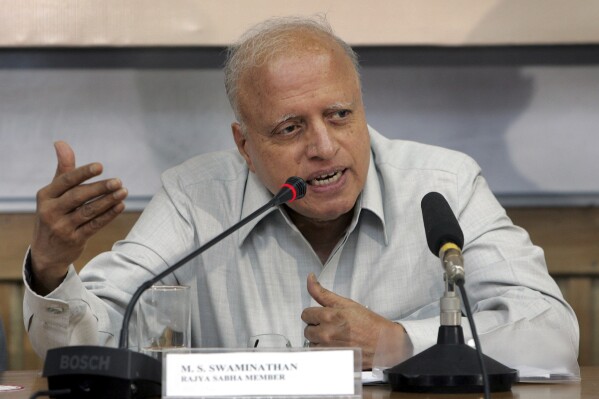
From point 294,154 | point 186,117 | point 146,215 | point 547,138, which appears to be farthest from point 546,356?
point 186,117

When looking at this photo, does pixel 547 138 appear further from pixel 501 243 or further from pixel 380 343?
pixel 380 343

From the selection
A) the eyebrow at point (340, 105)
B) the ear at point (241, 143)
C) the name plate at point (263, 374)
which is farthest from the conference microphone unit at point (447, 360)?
the ear at point (241, 143)

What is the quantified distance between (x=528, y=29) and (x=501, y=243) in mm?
899

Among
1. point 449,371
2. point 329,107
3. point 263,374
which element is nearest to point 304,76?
point 329,107

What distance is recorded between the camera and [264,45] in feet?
6.97

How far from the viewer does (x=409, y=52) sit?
2814 millimetres

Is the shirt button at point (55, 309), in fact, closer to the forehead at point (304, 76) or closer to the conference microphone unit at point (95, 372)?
the conference microphone unit at point (95, 372)

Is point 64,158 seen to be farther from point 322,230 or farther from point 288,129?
point 322,230

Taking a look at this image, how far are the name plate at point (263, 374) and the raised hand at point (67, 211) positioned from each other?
0.44 meters

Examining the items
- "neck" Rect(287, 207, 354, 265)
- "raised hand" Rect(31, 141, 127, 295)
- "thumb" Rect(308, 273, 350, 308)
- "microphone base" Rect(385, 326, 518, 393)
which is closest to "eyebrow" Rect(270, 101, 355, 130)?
"neck" Rect(287, 207, 354, 265)

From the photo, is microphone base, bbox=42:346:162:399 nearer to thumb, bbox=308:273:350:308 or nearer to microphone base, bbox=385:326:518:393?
microphone base, bbox=385:326:518:393

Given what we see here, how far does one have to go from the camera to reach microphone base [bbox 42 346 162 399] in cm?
126

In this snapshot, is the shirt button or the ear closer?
the shirt button

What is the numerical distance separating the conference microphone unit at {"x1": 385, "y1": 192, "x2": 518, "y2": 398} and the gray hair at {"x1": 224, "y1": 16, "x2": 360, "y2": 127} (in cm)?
78
